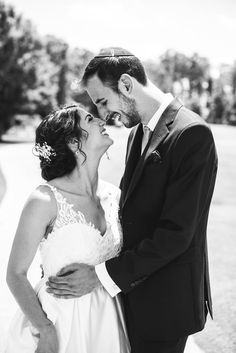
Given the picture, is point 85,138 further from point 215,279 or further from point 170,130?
point 215,279

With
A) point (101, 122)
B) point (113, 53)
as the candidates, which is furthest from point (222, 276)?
point (113, 53)

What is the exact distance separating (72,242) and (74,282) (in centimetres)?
27

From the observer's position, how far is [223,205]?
476 inches

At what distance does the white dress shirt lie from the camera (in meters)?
2.50

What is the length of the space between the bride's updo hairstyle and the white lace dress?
315 millimetres

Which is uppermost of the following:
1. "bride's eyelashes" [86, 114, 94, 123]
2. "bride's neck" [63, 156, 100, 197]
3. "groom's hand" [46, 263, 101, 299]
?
"bride's eyelashes" [86, 114, 94, 123]

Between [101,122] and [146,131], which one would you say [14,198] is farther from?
[146,131]

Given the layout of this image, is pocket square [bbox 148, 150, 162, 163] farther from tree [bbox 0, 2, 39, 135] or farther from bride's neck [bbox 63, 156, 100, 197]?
tree [bbox 0, 2, 39, 135]

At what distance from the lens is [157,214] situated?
98.0 inches

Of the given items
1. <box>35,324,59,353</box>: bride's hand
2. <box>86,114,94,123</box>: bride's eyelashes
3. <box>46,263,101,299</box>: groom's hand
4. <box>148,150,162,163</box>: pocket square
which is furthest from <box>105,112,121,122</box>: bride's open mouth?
<box>35,324,59,353</box>: bride's hand

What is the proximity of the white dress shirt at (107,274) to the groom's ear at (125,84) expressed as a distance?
21 cm

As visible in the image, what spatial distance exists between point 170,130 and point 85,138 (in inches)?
28.4

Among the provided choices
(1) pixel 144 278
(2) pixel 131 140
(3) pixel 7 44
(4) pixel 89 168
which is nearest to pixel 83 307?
(1) pixel 144 278

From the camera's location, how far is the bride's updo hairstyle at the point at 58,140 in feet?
9.56
